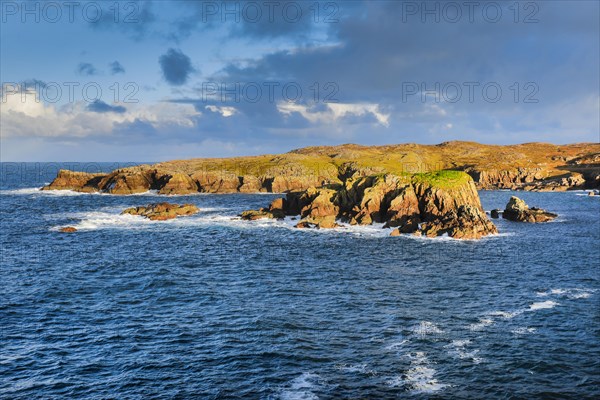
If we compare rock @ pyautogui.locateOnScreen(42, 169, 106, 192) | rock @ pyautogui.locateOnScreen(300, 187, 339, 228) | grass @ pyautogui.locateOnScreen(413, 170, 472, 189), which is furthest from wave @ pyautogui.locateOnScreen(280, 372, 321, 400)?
rock @ pyautogui.locateOnScreen(42, 169, 106, 192)

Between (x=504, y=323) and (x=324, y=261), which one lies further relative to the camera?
(x=324, y=261)

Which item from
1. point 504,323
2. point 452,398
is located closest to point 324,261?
point 504,323

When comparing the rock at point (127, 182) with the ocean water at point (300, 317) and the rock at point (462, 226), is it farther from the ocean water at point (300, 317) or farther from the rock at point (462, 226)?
the rock at point (462, 226)

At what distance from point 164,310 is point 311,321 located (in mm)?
15212

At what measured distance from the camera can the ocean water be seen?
34.8 m

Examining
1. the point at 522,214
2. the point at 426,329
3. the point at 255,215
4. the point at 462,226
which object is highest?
the point at 255,215

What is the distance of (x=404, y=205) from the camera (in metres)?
101

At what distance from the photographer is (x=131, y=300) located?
52906mm

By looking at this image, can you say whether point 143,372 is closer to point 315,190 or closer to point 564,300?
point 564,300

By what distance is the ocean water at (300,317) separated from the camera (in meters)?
34.8

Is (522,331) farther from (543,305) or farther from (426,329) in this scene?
(543,305)

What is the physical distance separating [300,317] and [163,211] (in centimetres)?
7470

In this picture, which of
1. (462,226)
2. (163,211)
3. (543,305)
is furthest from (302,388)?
(163,211)

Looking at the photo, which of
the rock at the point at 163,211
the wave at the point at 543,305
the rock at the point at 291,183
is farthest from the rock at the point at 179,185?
the wave at the point at 543,305
